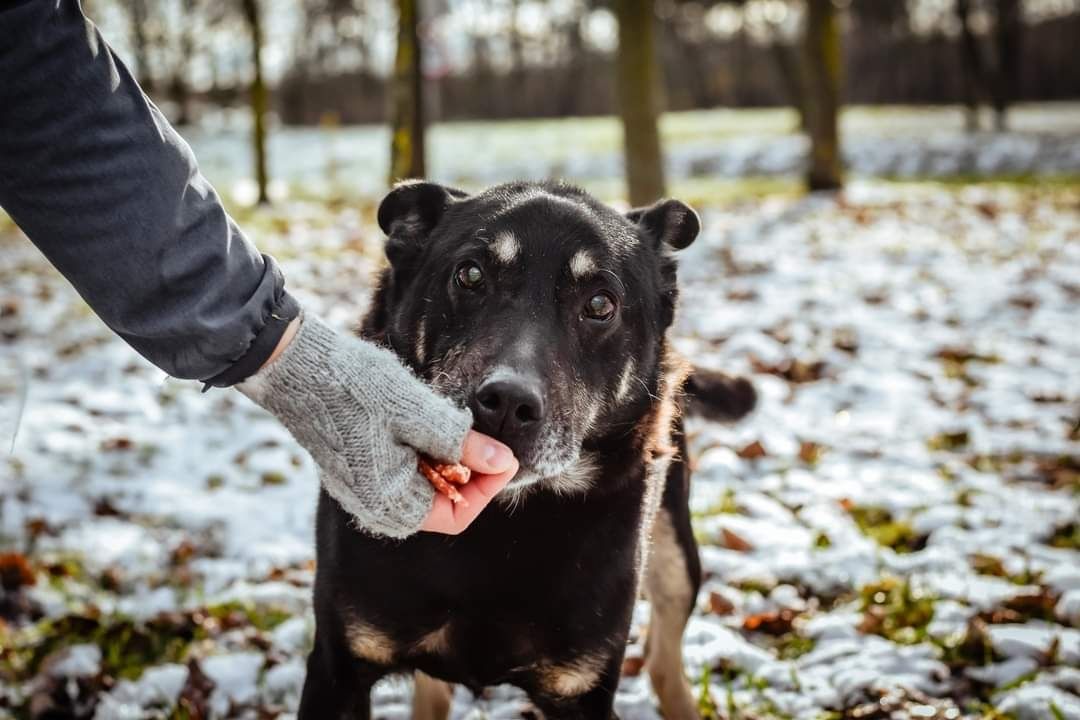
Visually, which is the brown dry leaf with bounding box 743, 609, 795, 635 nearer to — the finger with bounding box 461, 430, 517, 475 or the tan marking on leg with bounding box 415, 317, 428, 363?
the tan marking on leg with bounding box 415, 317, 428, 363

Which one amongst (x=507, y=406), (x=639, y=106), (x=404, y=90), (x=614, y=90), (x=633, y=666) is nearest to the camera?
(x=507, y=406)

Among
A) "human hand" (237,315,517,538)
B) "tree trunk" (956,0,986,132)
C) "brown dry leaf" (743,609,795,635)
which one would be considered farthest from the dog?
"tree trunk" (956,0,986,132)

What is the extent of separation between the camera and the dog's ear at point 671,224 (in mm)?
3117

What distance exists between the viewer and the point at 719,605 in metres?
3.81

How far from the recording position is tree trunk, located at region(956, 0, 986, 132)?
963 inches

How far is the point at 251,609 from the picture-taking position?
147 inches

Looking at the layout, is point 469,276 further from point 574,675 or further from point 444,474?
point 574,675

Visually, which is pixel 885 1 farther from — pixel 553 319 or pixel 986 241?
pixel 553 319

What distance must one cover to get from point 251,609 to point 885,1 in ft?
111

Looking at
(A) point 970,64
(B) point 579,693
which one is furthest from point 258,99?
(A) point 970,64

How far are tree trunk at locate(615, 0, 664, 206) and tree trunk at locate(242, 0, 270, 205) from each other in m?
6.19

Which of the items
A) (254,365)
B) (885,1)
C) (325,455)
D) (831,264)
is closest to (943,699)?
(325,455)

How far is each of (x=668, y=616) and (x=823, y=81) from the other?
1292 centimetres

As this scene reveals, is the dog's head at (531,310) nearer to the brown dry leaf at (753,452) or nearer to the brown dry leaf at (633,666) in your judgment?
the brown dry leaf at (633,666)
